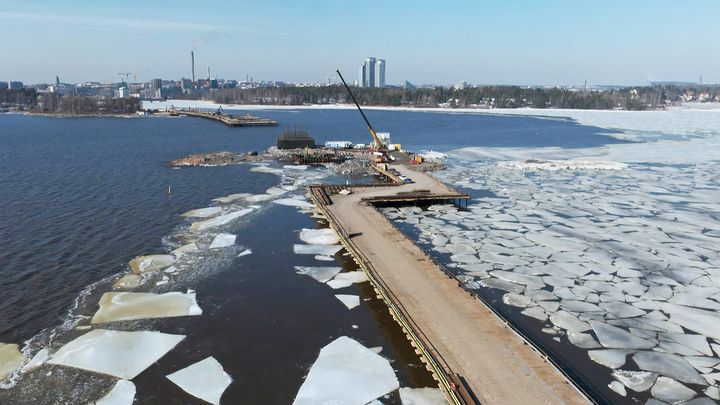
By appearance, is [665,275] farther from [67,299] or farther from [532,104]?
[532,104]

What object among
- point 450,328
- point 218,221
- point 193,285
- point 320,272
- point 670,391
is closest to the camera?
point 670,391

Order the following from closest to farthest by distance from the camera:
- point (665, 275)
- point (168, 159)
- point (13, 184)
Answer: point (665, 275), point (13, 184), point (168, 159)

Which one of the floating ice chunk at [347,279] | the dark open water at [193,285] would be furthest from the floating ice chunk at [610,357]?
the floating ice chunk at [347,279]

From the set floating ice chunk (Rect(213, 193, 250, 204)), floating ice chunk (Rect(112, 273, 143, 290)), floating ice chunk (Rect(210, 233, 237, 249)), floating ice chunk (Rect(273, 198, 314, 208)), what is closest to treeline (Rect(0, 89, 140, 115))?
floating ice chunk (Rect(213, 193, 250, 204))

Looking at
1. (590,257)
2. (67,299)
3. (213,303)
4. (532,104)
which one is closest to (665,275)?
(590,257)

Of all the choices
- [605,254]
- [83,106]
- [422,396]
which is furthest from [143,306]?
[83,106]

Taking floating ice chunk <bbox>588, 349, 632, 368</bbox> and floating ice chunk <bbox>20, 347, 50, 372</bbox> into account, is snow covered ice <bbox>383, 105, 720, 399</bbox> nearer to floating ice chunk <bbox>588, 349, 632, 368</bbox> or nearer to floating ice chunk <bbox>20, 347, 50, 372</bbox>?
floating ice chunk <bbox>588, 349, 632, 368</bbox>

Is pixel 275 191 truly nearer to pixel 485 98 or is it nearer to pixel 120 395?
pixel 120 395
